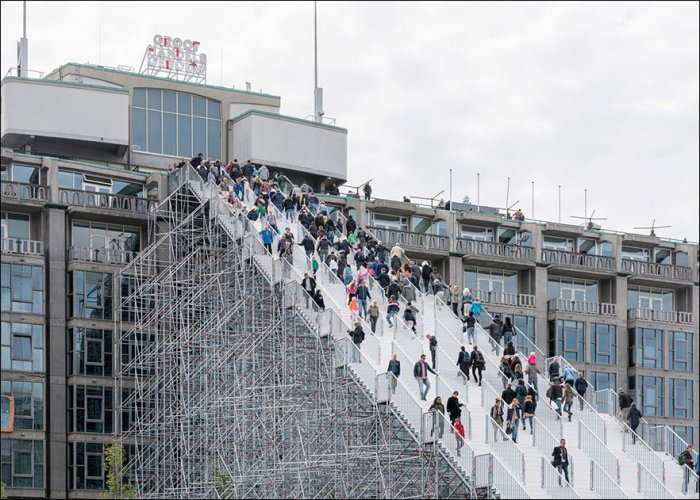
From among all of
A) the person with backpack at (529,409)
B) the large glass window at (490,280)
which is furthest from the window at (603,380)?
the person with backpack at (529,409)

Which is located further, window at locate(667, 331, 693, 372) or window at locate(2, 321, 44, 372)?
window at locate(667, 331, 693, 372)

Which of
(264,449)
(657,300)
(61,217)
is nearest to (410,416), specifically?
(264,449)

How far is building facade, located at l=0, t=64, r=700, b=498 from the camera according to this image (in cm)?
7438

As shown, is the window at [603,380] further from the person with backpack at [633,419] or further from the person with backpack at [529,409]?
the person with backpack at [529,409]

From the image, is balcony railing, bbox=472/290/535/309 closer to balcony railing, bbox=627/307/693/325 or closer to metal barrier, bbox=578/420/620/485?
balcony railing, bbox=627/307/693/325

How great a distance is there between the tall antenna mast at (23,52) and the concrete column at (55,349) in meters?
10.3

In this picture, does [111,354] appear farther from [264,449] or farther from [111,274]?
[264,449]

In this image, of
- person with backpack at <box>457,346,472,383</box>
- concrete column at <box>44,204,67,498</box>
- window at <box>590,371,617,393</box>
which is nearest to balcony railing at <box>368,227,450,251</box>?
window at <box>590,371,617,393</box>

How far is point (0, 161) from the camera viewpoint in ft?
249

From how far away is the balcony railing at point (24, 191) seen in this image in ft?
248

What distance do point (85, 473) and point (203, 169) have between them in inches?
538

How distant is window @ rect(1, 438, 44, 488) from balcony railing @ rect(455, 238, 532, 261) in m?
25.9

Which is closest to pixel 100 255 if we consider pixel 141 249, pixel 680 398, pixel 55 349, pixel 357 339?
pixel 141 249

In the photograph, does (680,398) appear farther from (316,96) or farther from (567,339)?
Result: (316,96)
